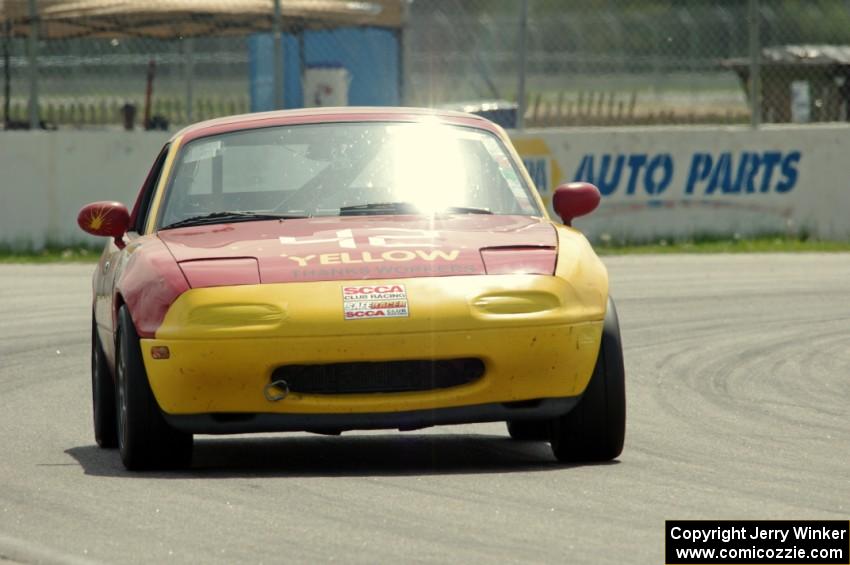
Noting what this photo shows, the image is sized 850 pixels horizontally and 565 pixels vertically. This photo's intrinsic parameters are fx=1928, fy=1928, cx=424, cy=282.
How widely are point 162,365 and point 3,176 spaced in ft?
39.7

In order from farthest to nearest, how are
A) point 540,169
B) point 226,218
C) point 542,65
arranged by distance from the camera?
point 542,65, point 540,169, point 226,218

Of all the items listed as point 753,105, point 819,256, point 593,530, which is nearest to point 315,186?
point 593,530

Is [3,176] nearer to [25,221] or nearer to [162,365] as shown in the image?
[25,221]

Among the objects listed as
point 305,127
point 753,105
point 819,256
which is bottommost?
point 819,256

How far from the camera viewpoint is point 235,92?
2338cm

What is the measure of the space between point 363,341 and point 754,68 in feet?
43.6

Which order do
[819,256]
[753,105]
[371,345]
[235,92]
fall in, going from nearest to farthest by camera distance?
[371,345], [819,256], [753,105], [235,92]

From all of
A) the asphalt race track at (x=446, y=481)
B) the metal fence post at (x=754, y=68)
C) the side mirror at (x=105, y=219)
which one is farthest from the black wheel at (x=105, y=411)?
the metal fence post at (x=754, y=68)

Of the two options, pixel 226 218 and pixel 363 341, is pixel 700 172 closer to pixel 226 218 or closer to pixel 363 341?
pixel 226 218

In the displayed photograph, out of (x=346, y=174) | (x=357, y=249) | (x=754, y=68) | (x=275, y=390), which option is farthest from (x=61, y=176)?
(x=275, y=390)

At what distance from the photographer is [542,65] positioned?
21141 mm

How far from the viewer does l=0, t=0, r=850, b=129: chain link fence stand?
19.3 m

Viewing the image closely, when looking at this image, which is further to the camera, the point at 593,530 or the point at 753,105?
the point at 753,105

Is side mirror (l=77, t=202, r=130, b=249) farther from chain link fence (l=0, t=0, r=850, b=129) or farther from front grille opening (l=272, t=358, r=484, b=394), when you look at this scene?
chain link fence (l=0, t=0, r=850, b=129)
